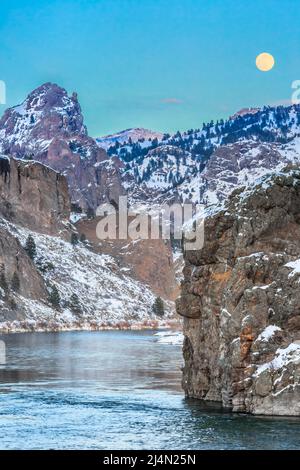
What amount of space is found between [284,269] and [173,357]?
183ft

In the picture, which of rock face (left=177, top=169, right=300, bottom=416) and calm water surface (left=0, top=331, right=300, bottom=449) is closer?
calm water surface (left=0, top=331, right=300, bottom=449)

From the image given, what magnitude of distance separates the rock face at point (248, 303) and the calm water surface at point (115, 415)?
1793 millimetres

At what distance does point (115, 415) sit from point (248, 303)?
10582 millimetres

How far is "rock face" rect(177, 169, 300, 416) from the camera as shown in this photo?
51.7m

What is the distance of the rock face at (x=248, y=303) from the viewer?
169 feet

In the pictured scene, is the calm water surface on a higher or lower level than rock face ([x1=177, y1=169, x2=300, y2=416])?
lower

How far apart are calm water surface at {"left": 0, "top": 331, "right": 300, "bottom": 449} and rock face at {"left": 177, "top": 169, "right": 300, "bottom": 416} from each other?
5.88 feet

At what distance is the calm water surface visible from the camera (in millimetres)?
44719

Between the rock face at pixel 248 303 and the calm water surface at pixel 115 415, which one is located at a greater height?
the rock face at pixel 248 303

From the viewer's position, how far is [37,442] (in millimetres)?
44531
